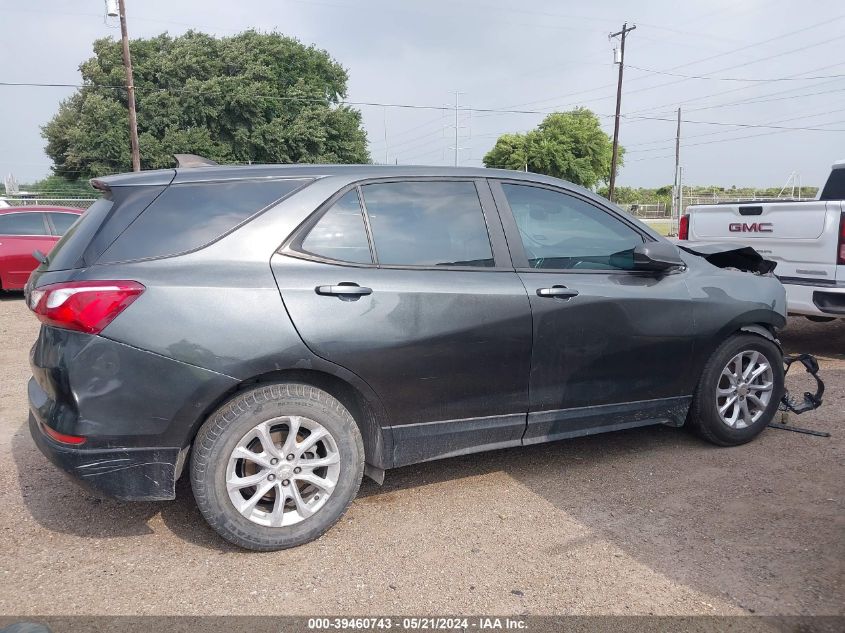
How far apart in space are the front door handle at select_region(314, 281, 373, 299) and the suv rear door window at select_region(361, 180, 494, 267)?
0.67 ft

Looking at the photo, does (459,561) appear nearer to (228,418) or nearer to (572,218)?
(228,418)

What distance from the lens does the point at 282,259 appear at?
9.87 feet

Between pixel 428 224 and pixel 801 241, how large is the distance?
445cm

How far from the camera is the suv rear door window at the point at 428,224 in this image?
3283mm

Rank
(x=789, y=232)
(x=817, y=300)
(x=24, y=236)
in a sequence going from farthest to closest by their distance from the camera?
1. (x=24, y=236)
2. (x=789, y=232)
3. (x=817, y=300)

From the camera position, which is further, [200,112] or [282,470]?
[200,112]

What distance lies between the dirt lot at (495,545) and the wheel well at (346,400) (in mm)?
371

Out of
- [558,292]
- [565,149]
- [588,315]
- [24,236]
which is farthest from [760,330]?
[565,149]

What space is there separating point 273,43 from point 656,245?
4774 cm

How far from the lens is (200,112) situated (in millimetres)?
40406

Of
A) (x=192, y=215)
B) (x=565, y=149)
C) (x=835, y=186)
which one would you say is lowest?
(x=192, y=215)

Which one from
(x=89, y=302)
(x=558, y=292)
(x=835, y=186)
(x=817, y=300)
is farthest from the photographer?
(x=835, y=186)

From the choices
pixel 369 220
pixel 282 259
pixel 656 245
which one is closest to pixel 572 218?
pixel 656 245

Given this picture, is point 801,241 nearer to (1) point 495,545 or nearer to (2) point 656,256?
(2) point 656,256
